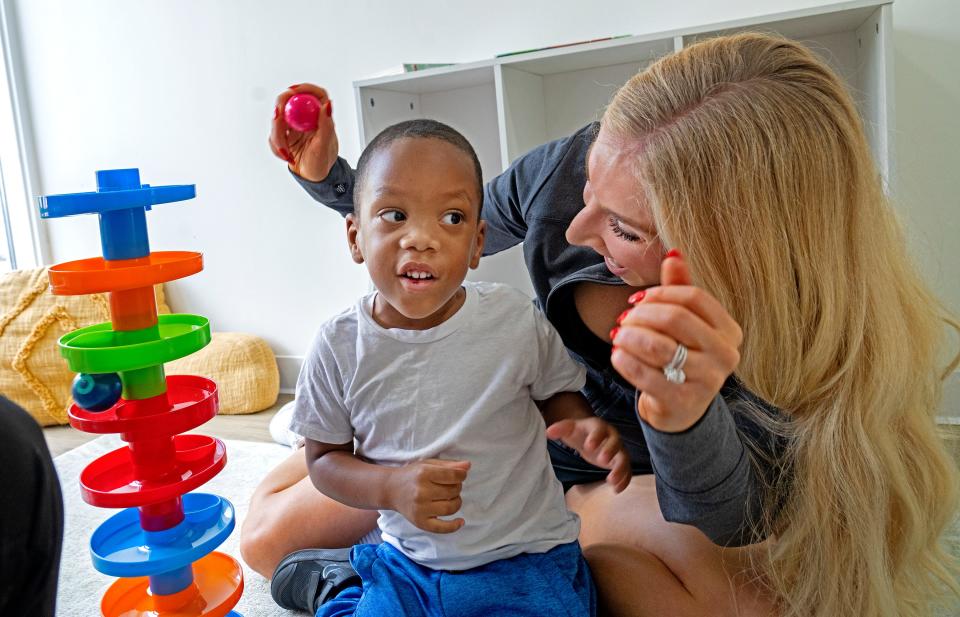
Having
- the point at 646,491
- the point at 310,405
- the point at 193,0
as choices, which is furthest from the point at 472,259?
the point at 193,0

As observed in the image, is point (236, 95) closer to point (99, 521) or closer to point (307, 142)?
point (99, 521)

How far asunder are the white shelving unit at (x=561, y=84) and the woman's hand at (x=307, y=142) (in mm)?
771

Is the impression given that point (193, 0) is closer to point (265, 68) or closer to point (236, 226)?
point (265, 68)

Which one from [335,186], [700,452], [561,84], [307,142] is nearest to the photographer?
[700,452]

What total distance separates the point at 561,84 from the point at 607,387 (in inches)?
46.5

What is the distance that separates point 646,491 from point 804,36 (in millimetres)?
1238

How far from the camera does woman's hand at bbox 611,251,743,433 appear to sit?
637 millimetres

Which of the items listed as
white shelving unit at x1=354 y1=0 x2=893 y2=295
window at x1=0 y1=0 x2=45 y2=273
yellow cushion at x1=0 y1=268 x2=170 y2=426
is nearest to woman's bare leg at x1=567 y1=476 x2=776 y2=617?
white shelving unit at x1=354 y1=0 x2=893 y2=295

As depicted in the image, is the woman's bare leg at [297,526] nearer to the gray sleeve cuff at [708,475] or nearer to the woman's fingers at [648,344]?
the gray sleeve cuff at [708,475]

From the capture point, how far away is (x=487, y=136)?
2.29 meters

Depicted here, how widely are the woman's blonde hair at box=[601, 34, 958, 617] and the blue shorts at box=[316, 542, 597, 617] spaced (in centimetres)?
23

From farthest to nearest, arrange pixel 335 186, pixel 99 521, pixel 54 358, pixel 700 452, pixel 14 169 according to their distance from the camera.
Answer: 1. pixel 14 169
2. pixel 54 358
3. pixel 99 521
4. pixel 335 186
5. pixel 700 452

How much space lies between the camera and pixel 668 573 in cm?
109

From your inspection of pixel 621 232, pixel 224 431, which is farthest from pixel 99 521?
pixel 621 232
